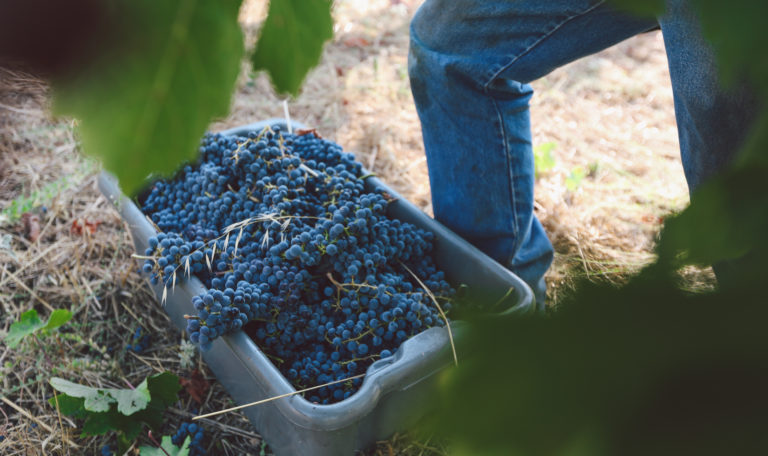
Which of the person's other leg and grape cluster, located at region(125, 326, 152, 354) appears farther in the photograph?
grape cluster, located at region(125, 326, 152, 354)

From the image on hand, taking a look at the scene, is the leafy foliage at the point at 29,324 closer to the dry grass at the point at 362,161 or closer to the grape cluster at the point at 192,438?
the dry grass at the point at 362,161

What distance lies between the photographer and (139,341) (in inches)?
53.6

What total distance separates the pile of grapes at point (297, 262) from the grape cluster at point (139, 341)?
25cm

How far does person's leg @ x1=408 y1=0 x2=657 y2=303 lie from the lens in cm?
92

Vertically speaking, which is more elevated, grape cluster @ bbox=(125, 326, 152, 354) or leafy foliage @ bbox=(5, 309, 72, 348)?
leafy foliage @ bbox=(5, 309, 72, 348)

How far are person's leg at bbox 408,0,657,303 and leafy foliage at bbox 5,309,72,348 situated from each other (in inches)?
33.4

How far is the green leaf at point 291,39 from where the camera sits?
8.2 inches

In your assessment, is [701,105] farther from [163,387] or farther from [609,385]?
[163,387]

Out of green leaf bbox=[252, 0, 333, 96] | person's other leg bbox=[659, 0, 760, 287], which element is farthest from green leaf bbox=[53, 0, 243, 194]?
person's other leg bbox=[659, 0, 760, 287]

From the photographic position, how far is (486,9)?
37.2 inches

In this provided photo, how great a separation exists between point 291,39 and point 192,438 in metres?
1.10

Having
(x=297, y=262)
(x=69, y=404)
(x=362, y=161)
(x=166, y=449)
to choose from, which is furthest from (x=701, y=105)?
(x=362, y=161)

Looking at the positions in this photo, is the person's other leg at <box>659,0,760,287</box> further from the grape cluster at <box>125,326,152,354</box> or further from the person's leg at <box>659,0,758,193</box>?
the grape cluster at <box>125,326,152,354</box>

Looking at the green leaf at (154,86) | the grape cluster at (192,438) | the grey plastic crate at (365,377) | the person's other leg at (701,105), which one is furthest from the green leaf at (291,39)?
the grape cluster at (192,438)
